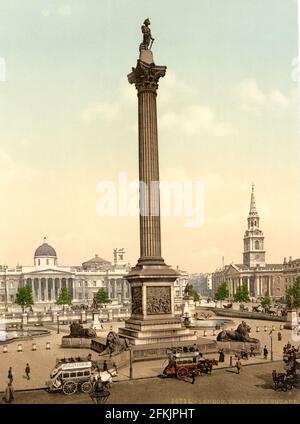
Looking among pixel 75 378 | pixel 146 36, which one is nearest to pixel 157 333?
pixel 75 378

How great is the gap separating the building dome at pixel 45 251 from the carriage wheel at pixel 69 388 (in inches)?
4718

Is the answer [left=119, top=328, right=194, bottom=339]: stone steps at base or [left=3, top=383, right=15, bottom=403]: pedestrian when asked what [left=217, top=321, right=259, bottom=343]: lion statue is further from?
[left=3, top=383, right=15, bottom=403]: pedestrian

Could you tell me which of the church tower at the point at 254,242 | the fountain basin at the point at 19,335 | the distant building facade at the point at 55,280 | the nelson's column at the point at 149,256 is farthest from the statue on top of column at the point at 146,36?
the church tower at the point at 254,242

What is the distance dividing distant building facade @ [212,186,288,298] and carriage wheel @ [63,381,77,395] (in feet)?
482

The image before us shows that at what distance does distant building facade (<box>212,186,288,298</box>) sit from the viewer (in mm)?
165587

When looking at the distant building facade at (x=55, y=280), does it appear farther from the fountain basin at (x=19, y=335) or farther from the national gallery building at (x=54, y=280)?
the fountain basin at (x=19, y=335)

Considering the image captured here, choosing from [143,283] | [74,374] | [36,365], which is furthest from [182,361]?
[36,365]

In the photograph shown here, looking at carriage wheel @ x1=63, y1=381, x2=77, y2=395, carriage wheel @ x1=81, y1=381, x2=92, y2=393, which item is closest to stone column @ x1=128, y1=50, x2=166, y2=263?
carriage wheel @ x1=81, y1=381, x2=92, y2=393

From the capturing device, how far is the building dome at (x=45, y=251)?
13862 centimetres

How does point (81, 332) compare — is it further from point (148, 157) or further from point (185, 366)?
point (185, 366)

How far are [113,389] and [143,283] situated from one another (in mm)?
10611
